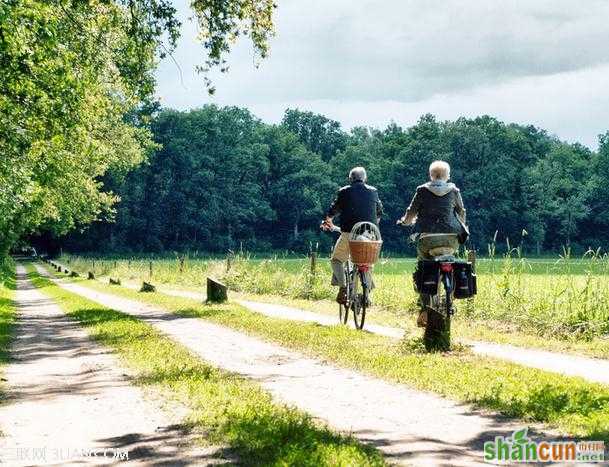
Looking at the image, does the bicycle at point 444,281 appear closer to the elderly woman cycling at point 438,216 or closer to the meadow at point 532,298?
the elderly woman cycling at point 438,216

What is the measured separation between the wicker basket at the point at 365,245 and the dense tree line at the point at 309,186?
76296 millimetres

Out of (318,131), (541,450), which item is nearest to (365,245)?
(541,450)

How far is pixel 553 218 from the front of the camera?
91.1 meters

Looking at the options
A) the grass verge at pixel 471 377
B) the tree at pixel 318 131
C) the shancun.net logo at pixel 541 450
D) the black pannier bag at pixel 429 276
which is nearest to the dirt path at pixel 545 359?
the grass verge at pixel 471 377

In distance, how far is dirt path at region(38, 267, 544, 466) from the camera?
497cm

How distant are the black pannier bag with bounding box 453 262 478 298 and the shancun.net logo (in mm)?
4553

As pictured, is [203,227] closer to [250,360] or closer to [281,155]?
[281,155]

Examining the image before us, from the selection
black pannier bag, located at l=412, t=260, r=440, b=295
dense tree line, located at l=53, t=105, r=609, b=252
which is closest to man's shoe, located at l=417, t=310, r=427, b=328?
black pannier bag, located at l=412, t=260, r=440, b=295

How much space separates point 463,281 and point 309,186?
299ft

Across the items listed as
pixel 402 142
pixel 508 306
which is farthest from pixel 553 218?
pixel 508 306

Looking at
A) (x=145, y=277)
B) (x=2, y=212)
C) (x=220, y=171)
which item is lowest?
(x=145, y=277)

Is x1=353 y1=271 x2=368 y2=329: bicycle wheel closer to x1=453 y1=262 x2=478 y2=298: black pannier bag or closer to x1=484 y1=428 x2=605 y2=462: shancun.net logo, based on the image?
x1=453 y1=262 x2=478 y2=298: black pannier bag

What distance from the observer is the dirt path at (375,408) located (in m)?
4.97

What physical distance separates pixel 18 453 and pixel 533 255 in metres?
85.9
